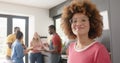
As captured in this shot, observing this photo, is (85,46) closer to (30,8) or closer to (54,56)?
(54,56)

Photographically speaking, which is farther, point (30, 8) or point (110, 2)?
point (30, 8)

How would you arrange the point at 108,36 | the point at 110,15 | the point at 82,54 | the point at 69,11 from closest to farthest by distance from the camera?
the point at 82,54
the point at 69,11
the point at 110,15
the point at 108,36

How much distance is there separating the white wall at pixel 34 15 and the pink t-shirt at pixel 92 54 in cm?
381

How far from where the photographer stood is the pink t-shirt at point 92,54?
30.6 inches

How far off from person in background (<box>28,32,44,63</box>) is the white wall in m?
1.06

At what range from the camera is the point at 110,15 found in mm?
1854

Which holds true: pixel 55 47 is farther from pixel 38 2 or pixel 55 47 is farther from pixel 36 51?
pixel 38 2

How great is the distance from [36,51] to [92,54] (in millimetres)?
3034

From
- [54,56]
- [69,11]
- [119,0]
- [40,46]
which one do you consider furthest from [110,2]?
[40,46]

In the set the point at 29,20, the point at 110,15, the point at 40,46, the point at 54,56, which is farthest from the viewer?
the point at 29,20

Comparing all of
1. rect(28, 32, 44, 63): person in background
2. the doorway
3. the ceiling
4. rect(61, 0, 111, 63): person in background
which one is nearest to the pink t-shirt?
rect(61, 0, 111, 63): person in background

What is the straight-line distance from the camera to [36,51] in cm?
374

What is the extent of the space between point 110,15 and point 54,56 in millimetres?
1666

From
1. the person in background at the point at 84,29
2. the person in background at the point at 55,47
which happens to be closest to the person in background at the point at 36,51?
the person in background at the point at 55,47
